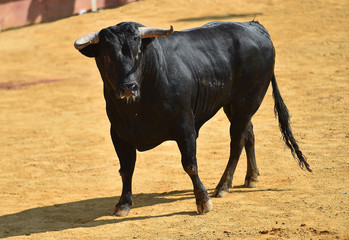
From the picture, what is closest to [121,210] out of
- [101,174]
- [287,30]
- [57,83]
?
[101,174]

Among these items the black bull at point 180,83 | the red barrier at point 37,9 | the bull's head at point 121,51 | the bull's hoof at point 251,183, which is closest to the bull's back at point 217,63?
the black bull at point 180,83

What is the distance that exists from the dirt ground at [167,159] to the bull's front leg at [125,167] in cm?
13

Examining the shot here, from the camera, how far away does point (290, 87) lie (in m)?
13.9

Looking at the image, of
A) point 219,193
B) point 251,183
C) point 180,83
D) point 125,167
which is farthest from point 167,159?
point 180,83

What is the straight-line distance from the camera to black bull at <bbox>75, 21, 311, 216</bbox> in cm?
653

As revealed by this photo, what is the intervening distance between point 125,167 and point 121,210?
1.51 feet

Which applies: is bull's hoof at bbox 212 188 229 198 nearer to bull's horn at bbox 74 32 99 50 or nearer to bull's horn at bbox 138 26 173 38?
bull's horn at bbox 138 26 173 38

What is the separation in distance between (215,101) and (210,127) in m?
4.07

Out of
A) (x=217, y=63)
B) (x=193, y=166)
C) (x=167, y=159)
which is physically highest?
(x=217, y=63)

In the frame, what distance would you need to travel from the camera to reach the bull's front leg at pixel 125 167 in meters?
7.34

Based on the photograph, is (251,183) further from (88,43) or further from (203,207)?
(88,43)

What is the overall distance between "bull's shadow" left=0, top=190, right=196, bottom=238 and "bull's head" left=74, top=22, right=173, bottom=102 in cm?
142

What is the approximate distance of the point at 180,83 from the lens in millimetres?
7020

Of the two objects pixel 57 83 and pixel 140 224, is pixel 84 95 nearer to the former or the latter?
pixel 57 83
